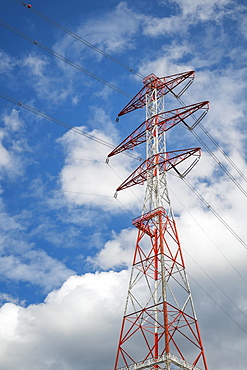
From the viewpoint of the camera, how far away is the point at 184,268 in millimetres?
52719

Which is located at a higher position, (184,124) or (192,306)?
(184,124)

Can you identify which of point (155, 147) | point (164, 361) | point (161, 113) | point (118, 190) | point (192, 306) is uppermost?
point (161, 113)

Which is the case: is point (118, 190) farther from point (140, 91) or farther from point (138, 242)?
point (140, 91)

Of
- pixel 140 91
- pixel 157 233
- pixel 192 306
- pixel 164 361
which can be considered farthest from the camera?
pixel 140 91

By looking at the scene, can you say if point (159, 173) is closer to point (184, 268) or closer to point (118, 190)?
point (118, 190)

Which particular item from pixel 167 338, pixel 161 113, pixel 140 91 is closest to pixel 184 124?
pixel 161 113

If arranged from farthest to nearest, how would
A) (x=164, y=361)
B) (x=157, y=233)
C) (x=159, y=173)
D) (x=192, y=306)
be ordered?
(x=159, y=173), (x=157, y=233), (x=192, y=306), (x=164, y=361)

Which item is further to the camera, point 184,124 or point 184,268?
point 184,124

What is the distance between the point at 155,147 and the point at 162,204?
9125mm

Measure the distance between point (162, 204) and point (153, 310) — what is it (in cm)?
1402

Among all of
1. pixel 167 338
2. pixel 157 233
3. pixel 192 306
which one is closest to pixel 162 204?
pixel 157 233

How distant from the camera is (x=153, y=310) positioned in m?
50.7

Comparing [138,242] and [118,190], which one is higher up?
[118,190]

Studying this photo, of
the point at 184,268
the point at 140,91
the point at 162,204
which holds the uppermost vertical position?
the point at 140,91
